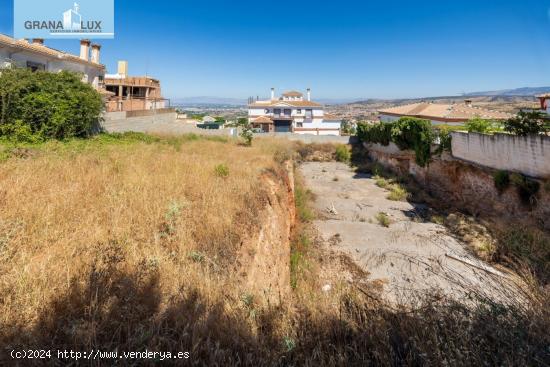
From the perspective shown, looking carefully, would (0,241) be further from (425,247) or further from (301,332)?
(425,247)

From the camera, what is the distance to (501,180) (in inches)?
455

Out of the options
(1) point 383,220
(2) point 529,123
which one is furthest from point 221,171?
(2) point 529,123

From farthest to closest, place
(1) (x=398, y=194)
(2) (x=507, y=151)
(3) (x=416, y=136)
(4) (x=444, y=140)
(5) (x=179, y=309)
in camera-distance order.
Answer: (3) (x=416, y=136)
(1) (x=398, y=194)
(4) (x=444, y=140)
(2) (x=507, y=151)
(5) (x=179, y=309)

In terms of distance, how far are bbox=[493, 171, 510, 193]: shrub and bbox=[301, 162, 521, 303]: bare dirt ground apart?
312 cm

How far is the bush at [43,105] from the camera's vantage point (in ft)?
32.0

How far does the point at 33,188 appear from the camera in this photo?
4473 mm

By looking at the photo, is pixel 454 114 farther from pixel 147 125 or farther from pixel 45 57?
pixel 45 57

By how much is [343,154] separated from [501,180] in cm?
1940

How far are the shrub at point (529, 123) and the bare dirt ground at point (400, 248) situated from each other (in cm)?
477

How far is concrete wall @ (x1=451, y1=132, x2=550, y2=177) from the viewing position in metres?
9.95

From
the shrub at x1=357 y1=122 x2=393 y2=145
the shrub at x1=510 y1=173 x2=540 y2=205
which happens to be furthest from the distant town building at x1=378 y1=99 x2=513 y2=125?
the shrub at x1=510 y1=173 x2=540 y2=205

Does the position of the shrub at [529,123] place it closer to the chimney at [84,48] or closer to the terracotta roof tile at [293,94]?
the chimney at [84,48]

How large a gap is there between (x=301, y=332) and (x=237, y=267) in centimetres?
185

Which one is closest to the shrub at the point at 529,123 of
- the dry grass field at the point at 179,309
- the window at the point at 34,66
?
the dry grass field at the point at 179,309
